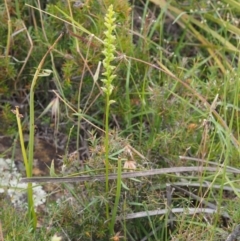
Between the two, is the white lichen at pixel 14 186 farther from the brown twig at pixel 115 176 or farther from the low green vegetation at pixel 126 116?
the brown twig at pixel 115 176

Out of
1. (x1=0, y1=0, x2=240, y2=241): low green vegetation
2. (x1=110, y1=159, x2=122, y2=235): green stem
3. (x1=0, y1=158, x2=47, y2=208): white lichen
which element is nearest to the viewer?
(x1=110, y1=159, x2=122, y2=235): green stem

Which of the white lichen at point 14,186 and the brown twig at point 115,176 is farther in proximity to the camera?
the white lichen at point 14,186

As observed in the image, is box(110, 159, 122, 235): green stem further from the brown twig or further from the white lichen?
the white lichen

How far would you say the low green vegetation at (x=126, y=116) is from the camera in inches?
75.8

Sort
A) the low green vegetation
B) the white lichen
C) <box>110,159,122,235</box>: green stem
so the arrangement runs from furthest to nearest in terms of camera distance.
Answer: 1. the white lichen
2. the low green vegetation
3. <box>110,159,122,235</box>: green stem

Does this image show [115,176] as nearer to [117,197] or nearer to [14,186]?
[117,197]

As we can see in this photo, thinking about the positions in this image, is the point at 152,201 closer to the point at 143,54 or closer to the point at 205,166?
the point at 205,166

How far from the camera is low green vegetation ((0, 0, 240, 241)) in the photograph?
1925mm

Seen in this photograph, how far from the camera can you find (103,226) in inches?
76.2

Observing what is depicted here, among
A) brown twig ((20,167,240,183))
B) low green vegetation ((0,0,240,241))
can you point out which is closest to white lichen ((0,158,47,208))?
low green vegetation ((0,0,240,241))

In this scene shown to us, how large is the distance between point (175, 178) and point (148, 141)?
17 centimetres

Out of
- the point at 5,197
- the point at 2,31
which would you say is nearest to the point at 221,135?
the point at 5,197

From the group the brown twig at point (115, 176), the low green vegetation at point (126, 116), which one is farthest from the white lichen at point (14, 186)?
the brown twig at point (115, 176)

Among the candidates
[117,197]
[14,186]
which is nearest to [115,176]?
A: [117,197]
